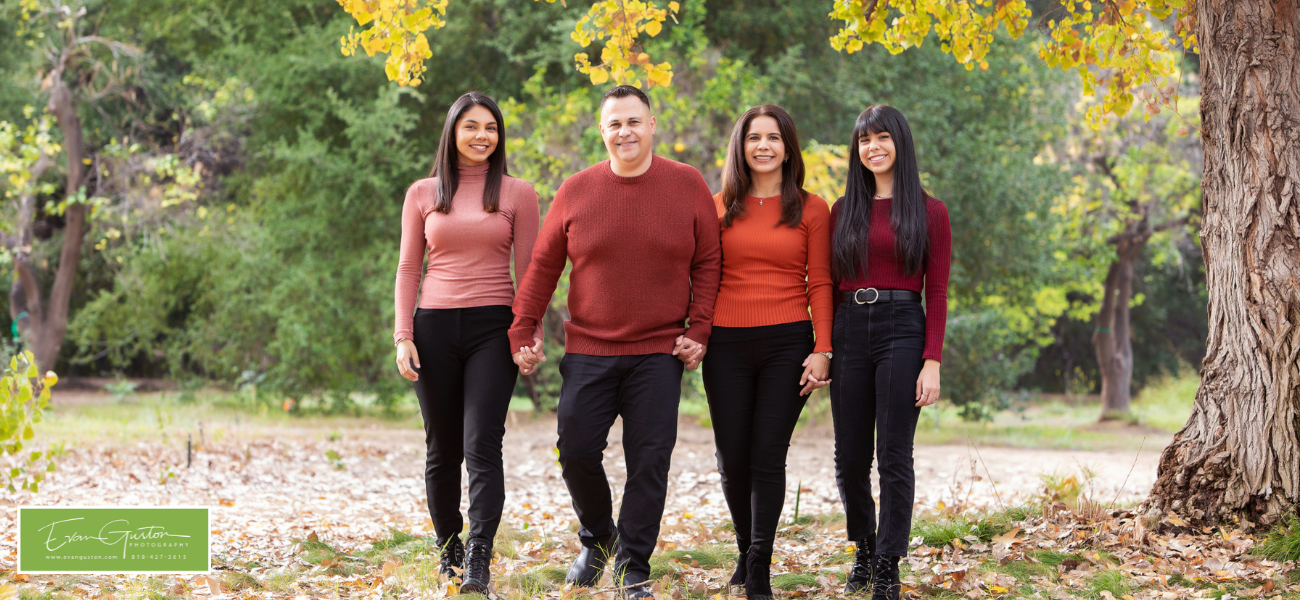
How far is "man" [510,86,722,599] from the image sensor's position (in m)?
3.22

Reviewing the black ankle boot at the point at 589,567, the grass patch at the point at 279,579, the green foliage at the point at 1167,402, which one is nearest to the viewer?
the black ankle boot at the point at 589,567

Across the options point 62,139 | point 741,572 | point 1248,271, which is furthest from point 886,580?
point 62,139

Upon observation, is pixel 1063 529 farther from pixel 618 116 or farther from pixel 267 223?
pixel 267 223

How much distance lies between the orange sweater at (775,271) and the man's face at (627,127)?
431 millimetres

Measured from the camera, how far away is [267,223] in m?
12.0

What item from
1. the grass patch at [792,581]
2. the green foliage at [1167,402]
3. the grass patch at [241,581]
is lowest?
the green foliage at [1167,402]

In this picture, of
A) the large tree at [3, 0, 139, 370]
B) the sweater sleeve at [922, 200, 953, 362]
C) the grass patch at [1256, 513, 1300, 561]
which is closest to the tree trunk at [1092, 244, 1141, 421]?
the grass patch at [1256, 513, 1300, 561]

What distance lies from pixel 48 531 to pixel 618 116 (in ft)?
8.12

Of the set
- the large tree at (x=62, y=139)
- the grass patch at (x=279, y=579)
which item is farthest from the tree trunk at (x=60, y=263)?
the grass patch at (x=279, y=579)

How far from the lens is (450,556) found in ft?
11.9

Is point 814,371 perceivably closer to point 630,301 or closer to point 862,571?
point 630,301

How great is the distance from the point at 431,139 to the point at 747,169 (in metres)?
9.06

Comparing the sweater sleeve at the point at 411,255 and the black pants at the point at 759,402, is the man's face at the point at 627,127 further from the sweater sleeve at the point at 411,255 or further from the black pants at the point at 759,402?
the sweater sleeve at the point at 411,255

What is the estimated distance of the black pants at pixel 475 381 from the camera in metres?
3.38
